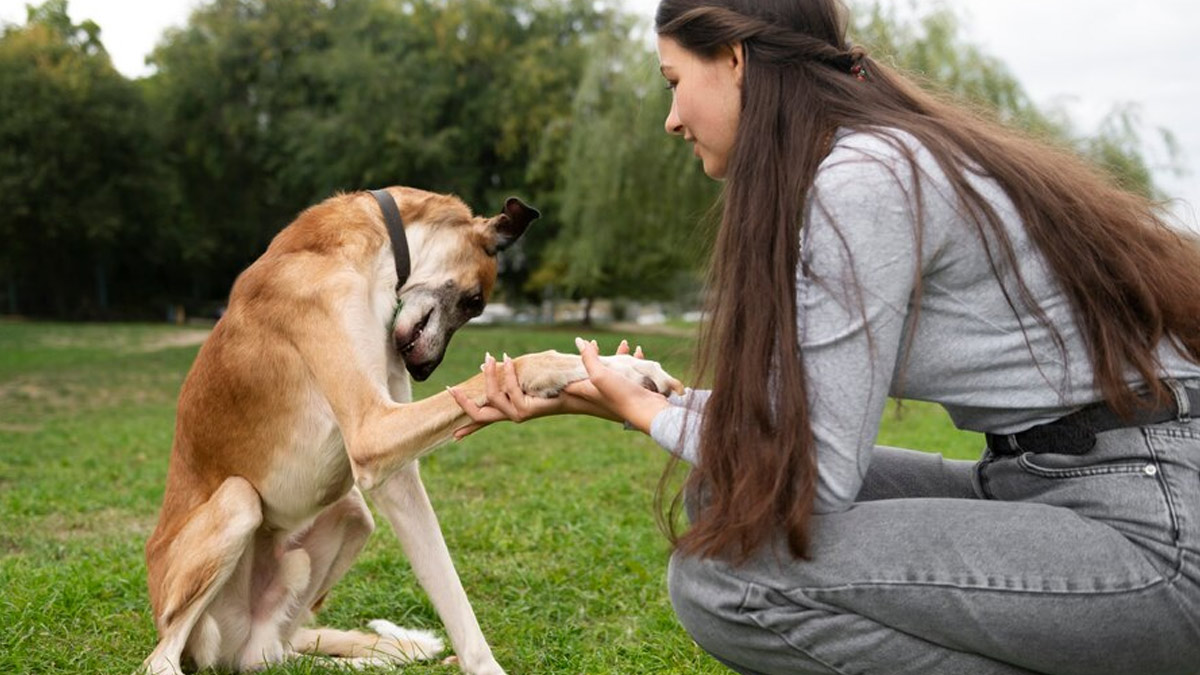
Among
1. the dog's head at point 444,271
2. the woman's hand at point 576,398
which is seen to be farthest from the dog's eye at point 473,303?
the woman's hand at point 576,398

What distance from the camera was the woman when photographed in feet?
7.16

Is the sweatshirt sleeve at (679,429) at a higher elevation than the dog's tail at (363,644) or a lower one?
higher

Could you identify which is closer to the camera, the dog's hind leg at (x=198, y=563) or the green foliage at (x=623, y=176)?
the dog's hind leg at (x=198, y=563)

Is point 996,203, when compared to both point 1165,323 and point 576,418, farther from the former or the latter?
point 576,418

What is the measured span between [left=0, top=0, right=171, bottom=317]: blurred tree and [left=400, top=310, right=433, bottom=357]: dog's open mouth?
3211 cm

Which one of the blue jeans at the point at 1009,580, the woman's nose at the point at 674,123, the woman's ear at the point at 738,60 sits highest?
the woman's ear at the point at 738,60

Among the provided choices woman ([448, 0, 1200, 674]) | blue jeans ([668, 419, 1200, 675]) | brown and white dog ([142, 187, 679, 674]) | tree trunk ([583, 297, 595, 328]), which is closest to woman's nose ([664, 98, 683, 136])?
woman ([448, 0, 1200, 674])

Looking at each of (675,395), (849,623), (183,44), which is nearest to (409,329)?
(675,395)

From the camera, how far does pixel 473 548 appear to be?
5230 millimetres

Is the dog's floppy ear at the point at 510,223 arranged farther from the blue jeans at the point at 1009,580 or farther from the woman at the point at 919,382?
the blue jeans at the point at 1009,580

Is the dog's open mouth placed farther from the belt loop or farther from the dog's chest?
the belt loop

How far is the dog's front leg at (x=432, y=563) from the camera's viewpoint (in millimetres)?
3561

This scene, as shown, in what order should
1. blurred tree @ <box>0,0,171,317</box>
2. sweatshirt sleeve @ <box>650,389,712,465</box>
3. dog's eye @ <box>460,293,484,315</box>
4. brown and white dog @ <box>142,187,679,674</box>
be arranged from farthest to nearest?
blurred tree @ <box>0,0,171,317</box> → dog's eye @ <box>460,293,484,315</box> → brown and white dog @ <box>142,187,679,674</box> → sweatshirt sleeve @ <box>650,389,712,465</box>

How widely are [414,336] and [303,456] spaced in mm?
551
